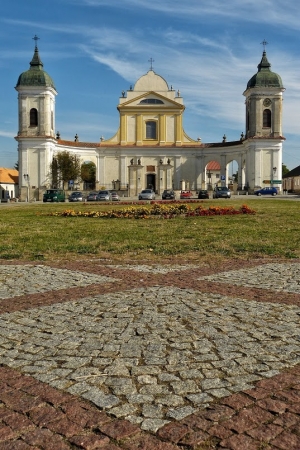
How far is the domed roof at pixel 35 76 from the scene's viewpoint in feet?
222

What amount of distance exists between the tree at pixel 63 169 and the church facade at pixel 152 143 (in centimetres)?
86

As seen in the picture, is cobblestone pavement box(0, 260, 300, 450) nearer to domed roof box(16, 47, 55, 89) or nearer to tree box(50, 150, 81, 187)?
tree box(50, 150, 81, 187)

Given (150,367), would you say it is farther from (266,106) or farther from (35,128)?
(266,106)

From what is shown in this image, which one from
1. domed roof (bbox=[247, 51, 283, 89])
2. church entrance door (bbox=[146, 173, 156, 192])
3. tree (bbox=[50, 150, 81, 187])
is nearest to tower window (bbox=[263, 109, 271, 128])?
domed roof (bbox=[247, 51, 283, 89])

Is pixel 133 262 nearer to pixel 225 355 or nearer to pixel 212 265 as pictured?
pixel 212 265

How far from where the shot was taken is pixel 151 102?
73.9 meters

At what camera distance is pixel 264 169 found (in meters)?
67.9

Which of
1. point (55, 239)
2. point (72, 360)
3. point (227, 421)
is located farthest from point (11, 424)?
point (55, 239)

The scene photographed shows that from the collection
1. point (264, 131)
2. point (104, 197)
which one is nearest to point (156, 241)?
point (104, 197)

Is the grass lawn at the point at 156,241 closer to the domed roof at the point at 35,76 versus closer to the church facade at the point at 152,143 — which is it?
the church facade at the point at 152,143

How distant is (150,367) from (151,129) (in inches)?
2834

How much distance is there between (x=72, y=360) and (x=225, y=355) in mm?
1311

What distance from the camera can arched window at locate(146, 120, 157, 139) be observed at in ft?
243

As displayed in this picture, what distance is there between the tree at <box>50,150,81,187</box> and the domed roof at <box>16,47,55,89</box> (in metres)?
10.2
